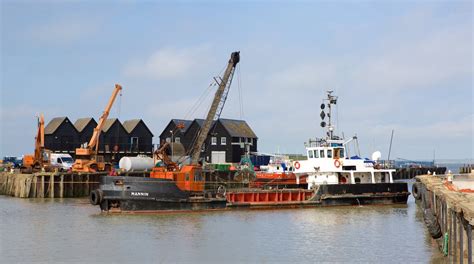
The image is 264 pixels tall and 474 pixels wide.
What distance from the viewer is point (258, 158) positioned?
7419 centimetres

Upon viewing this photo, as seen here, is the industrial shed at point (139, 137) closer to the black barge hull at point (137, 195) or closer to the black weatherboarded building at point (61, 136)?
the black weatherboarded building at point (61, 136)

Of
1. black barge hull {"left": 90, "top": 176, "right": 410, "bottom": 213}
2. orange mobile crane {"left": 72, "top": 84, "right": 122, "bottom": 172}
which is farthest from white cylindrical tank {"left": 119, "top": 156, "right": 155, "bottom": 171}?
black barge hull {"left": 90, "top": 176, "right": 410, "bottom": 213}

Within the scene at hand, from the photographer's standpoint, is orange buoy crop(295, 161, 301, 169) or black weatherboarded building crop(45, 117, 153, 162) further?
black weatherboarded building crop(45, 117, 153, 162)

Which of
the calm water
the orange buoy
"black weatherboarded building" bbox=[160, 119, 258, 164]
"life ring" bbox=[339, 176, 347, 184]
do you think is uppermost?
"black weatherboarded building" bbox=[160, 119, 258, 164]

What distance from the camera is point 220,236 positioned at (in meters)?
24.1

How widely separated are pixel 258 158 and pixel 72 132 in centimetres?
2260

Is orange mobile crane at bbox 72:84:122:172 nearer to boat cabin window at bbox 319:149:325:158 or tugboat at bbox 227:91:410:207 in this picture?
tugboat at bbox 227:91:410:207

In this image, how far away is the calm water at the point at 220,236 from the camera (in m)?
20.0

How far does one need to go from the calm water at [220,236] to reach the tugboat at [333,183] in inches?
35.3

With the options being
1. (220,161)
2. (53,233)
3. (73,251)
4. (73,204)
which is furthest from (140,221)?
(220,161)

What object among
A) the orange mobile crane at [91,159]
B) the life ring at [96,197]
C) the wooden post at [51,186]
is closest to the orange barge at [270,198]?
the life ring at [96,197]

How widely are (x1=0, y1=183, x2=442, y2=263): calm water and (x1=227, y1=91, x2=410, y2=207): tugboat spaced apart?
35.3 inches

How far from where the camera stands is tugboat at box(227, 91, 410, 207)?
112ft

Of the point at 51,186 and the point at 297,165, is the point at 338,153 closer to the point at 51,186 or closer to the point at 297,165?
the point at 297,165
